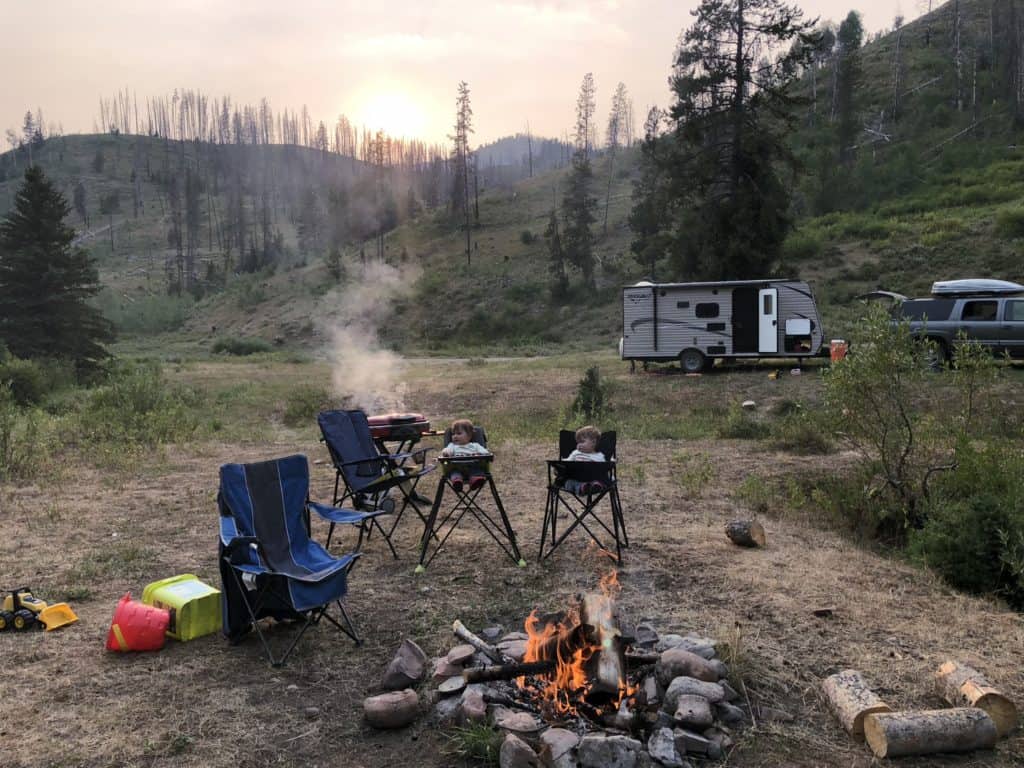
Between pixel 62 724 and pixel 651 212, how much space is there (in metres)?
33.9

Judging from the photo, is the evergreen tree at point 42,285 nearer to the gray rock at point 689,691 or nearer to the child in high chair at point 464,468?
the child in high chair at point 464,468

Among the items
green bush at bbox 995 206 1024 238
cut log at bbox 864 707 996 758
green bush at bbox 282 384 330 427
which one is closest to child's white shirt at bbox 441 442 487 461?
cut log at bbox 864 707 996 758

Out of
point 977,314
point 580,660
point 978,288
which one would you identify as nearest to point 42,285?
point 580,660

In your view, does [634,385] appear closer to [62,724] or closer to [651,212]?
[62,724]

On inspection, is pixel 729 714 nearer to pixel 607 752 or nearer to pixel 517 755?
pixel 607 752

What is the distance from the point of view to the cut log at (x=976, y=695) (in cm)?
283

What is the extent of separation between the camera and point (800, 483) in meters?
7.18

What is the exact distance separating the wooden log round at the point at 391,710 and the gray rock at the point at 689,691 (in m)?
1.04

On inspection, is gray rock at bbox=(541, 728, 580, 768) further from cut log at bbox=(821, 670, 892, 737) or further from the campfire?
cut log at bbox=(821, 670, 892, 737)

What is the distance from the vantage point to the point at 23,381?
49.3ft

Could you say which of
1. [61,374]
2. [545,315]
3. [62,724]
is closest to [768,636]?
[62,724]

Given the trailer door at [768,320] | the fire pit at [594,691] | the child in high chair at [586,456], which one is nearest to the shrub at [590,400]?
the trailer door at [768,320]

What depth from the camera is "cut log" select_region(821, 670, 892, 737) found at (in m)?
2.82

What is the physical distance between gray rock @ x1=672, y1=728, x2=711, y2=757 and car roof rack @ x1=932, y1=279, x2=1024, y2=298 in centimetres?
1422
